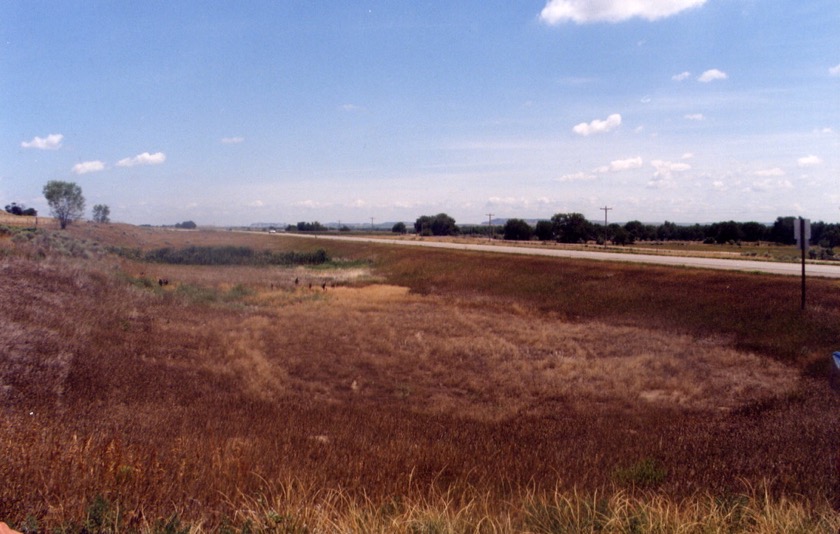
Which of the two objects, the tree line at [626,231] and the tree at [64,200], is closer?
the tree at [64,200]

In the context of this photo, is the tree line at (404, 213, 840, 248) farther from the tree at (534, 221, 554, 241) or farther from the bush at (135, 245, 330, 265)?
the bush at (135, 245, 330, 265)

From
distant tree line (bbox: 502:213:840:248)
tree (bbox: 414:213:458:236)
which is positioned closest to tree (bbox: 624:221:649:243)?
distant tree line (bbox: 502:213:840:248)

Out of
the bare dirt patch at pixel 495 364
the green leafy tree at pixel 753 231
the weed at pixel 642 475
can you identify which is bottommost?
the bare dirt patch at pixel 495 364

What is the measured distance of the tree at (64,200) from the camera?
26688mm

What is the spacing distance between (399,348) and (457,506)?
580 inches

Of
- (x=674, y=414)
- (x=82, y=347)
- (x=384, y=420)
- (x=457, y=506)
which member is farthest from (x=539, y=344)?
(x=457, y=506)

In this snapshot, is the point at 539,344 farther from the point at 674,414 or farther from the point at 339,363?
the point at 674,414

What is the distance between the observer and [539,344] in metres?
22.1

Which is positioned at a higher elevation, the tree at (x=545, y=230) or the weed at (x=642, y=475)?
the tree at (x=545, y=230)

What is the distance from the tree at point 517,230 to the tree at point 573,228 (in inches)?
702

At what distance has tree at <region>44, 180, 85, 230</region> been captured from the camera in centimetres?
2669

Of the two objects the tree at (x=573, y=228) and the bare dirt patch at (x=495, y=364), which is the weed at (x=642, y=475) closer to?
the bare dirt patch at (x=495, y=364)

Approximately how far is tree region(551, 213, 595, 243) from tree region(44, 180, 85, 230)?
84844 mm

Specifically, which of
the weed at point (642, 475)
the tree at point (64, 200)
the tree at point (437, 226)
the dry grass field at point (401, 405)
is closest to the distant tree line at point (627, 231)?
the tree at point (437, 226)
